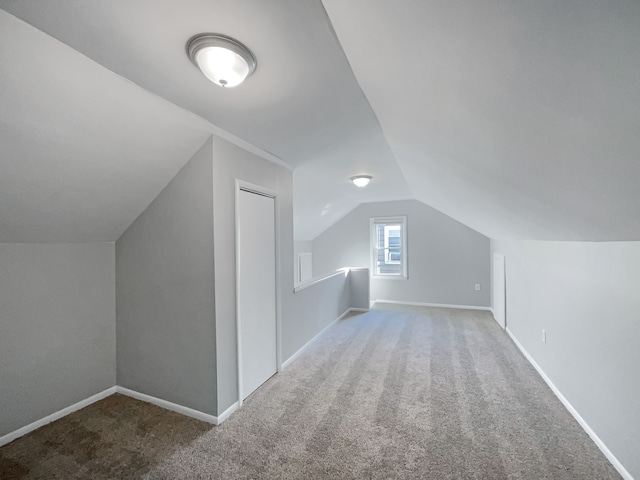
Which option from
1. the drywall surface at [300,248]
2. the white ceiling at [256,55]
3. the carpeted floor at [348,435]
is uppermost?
the white ceiling at [256,55]

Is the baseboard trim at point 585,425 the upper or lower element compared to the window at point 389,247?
lower

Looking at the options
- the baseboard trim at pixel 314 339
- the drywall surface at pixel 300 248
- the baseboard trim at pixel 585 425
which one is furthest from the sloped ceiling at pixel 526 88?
the drywall surface at pixel 300 248

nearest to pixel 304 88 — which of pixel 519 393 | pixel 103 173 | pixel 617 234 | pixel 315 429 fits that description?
pixel 103 173

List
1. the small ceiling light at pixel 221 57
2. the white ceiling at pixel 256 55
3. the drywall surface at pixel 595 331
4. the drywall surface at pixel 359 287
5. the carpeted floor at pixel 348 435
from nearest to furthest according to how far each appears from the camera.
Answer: the white ceiling at pixel 256 55
the small ceiling light at pixel 221 57
the drywall surface at pixel 595 331
the carpeted floor at pixel 348 435
the drywall surface at pixel 359 287

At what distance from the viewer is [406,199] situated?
611 cm

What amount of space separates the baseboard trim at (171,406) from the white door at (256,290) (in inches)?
12.2

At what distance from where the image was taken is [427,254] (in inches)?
235

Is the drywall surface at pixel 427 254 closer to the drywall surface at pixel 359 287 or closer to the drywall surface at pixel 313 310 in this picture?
the drywall surface at pixel 359 287

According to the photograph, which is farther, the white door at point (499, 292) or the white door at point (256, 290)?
the white door at point (499, 292)

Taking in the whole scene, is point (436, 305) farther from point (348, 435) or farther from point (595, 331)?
point (348, 435)

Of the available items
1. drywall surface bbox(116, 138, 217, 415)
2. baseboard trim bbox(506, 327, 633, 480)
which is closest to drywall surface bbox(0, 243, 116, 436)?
drywall surface bbox(116, 138, 217, 415)

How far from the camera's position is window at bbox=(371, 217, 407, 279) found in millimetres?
6172

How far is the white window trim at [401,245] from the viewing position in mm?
6137

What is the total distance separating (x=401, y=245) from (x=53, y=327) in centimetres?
556
